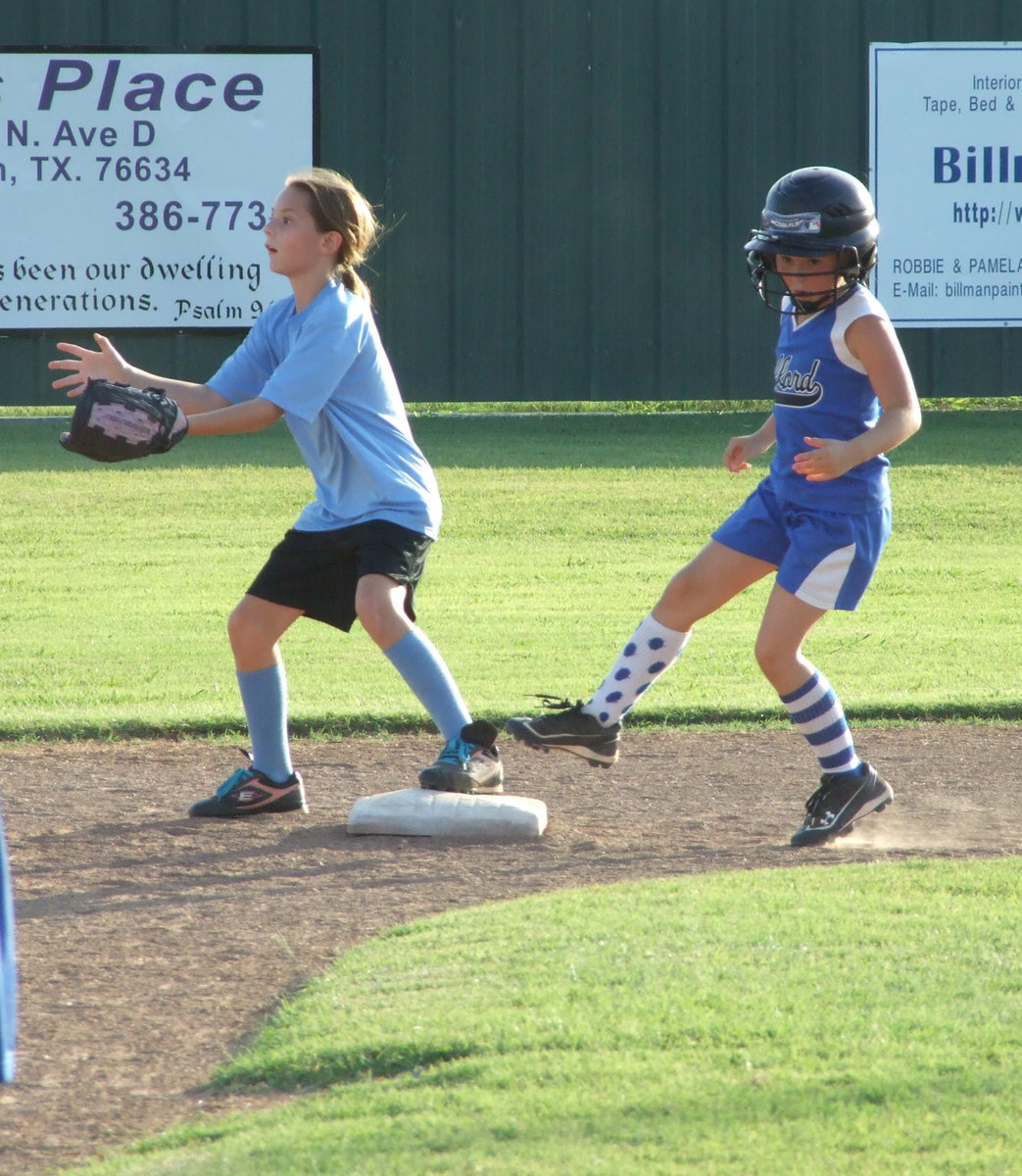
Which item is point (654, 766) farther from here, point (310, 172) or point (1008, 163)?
point (1008, 163)

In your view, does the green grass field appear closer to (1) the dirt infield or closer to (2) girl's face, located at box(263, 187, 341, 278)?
(1) the dirt infield

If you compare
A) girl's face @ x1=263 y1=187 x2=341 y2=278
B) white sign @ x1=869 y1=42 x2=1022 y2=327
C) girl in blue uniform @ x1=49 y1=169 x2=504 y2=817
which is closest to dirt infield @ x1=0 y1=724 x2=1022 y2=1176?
girl in blue uniform @ x1=49 y1=169 x2=504 y2=817

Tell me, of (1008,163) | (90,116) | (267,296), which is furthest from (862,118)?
(90,116)

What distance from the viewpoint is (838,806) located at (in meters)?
4.61

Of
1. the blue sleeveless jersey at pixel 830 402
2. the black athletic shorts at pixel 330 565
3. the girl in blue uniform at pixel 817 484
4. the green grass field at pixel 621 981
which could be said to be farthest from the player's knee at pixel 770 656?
the black athletic shorts at pixel 330 565

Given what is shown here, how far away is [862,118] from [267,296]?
572 cm

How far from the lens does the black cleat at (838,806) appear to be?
15.1 ft

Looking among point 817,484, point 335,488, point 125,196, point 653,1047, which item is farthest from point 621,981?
point 125,196

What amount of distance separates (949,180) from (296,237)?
11818mm

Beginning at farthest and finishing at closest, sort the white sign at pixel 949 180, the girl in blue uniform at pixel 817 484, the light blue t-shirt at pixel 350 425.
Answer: the white sign at pixel 949 180
the light blue t-shirt at pixel 350 425
the girl in blue uniform at pixel 817 484

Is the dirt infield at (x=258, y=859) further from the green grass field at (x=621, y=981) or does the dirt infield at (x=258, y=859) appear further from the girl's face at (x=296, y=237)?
the girl's face at (x=296, y=237)

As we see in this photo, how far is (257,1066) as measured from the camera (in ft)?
9.77

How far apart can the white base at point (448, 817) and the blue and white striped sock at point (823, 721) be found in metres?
0.76

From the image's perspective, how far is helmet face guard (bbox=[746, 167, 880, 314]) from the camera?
4.45 m
